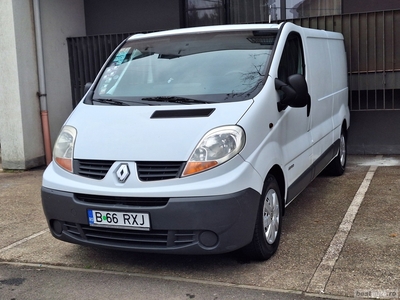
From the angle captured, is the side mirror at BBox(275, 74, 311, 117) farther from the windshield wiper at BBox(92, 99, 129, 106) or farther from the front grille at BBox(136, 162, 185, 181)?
the windshield wiper at BBox(92, 99, 129, 106)

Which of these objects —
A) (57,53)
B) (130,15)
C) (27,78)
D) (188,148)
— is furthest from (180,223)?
(130,15)

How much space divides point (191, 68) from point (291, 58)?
1.00 metres

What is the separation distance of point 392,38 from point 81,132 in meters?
5.60

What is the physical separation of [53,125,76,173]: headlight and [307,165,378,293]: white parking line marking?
204 centimetres

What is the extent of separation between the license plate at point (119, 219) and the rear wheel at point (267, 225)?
838 millimetres

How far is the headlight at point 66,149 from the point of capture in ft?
13.9

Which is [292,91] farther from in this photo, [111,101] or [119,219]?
[119,219]

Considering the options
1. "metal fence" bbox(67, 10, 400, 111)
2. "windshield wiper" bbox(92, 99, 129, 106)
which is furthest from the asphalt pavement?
"metal fence" bbox(67, 10, 400, 111)

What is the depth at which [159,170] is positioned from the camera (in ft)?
12.7

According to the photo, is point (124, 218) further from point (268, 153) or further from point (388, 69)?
point (388, 69)

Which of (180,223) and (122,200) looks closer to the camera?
(180,223)

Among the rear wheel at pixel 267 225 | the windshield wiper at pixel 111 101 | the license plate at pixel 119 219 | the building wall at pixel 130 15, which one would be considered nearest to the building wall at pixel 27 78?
the building wall at pixel 130 15

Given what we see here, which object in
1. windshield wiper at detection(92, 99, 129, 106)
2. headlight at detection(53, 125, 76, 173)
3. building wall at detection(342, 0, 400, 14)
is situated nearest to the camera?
headlight at detection(53, 125, 76, 173)

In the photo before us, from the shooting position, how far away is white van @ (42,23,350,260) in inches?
150
